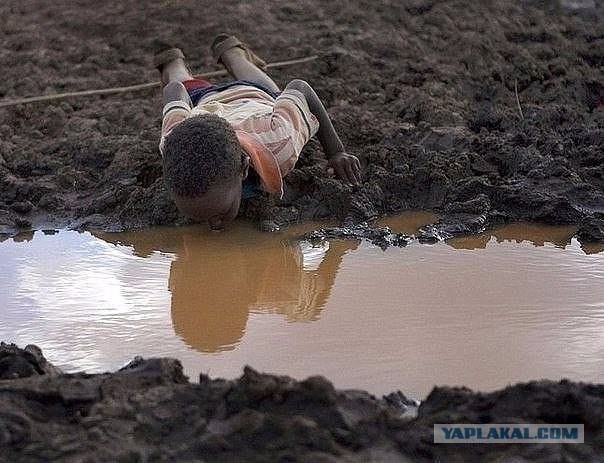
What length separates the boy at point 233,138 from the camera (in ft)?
10.9

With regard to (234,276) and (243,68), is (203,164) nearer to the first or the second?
(234,276)

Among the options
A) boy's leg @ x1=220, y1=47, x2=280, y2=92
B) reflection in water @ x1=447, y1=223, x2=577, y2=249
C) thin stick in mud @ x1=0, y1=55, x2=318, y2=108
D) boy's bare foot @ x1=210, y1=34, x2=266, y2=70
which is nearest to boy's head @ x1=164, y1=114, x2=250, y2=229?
reflection in water @ x1=447, y1=223, x2=577, y2=249

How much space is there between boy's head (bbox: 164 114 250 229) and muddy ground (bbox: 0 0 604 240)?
481 millimetres

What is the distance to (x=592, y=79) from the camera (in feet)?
16.9

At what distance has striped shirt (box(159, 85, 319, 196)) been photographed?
3.67 m

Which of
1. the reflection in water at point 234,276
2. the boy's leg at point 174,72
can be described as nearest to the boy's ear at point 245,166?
the reflection in water at point 234,276

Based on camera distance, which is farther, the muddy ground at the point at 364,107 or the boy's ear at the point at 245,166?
the muddy ground at the point at 364,107

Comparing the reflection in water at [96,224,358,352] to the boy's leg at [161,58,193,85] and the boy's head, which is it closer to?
the boy's head

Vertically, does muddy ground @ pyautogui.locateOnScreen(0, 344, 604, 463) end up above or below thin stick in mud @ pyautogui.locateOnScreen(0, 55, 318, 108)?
below

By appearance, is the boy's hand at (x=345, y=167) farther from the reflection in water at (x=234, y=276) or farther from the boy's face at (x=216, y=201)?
the boy's face at (x=216, y=201)

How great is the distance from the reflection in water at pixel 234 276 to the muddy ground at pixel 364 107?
21 centimetres

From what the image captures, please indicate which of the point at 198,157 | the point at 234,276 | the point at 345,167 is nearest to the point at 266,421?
the point at 234,276

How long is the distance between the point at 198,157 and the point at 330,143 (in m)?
0.92

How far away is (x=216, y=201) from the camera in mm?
3404
